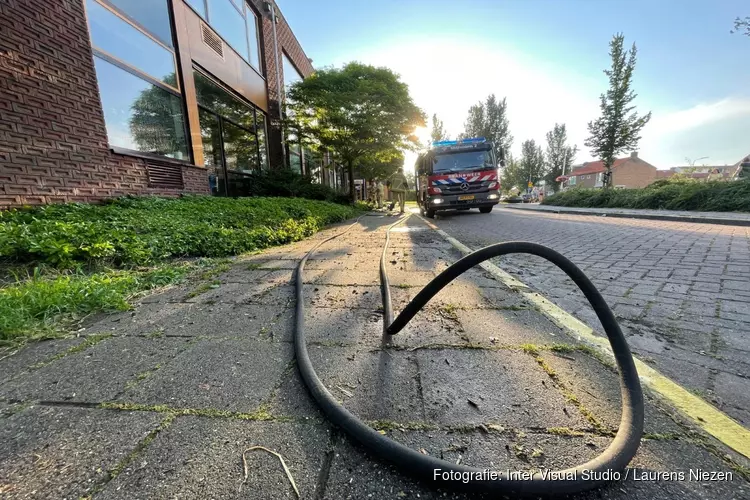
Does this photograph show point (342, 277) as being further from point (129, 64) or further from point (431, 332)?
point (129, 64)

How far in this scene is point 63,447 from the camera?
38.1 inches

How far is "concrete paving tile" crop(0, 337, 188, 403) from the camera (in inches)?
49.1

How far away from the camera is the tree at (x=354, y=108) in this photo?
11.6 metres

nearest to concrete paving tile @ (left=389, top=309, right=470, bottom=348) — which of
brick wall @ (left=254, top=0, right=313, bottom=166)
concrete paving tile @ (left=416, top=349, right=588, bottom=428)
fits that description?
concrete paving tile @ (left=416, top=349, right=588, bottom=428)

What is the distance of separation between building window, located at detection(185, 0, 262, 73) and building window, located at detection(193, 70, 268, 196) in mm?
1684

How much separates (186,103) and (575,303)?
A: 338 inches

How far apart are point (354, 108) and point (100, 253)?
427 inches

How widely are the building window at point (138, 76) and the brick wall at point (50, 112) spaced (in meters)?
0.37

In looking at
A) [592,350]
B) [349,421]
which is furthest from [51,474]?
[592,350]

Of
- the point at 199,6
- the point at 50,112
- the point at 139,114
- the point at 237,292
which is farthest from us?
the point at 199,6

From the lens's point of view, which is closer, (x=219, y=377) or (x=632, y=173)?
(x=219, y=377)

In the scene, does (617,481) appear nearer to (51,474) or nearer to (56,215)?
(51,474)

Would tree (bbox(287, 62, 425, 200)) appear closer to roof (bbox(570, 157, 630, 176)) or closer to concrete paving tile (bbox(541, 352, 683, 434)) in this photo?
concrete paving tile (bbox(541, 352, 683, 434))

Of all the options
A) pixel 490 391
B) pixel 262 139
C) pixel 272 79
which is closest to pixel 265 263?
pixel 490 391
